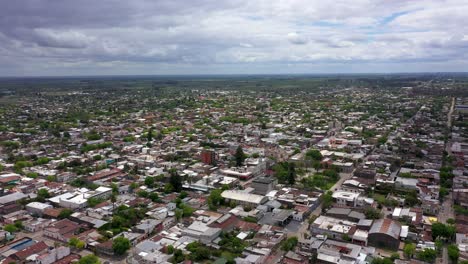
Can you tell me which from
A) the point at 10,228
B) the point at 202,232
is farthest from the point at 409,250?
the point at 10,228

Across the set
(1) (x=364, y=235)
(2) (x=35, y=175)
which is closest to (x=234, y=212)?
(1) (x=364, y=235)

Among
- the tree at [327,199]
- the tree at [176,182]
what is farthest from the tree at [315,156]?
the tree at [176,182]

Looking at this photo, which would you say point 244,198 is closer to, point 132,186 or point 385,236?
point 132,186

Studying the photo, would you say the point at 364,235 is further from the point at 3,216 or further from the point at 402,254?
the point at 3,216

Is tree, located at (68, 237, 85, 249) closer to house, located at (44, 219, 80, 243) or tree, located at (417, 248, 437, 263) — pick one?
house, located at (44, 219, 80, 243)

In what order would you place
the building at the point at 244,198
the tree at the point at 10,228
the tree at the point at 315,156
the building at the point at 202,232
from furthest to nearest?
the tree at the point at 315,156
the building at the point at 244,198
the tree at the point at 10,228
the building at the point at 202,232

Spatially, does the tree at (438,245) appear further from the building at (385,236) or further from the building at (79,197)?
the building at (79,197)
